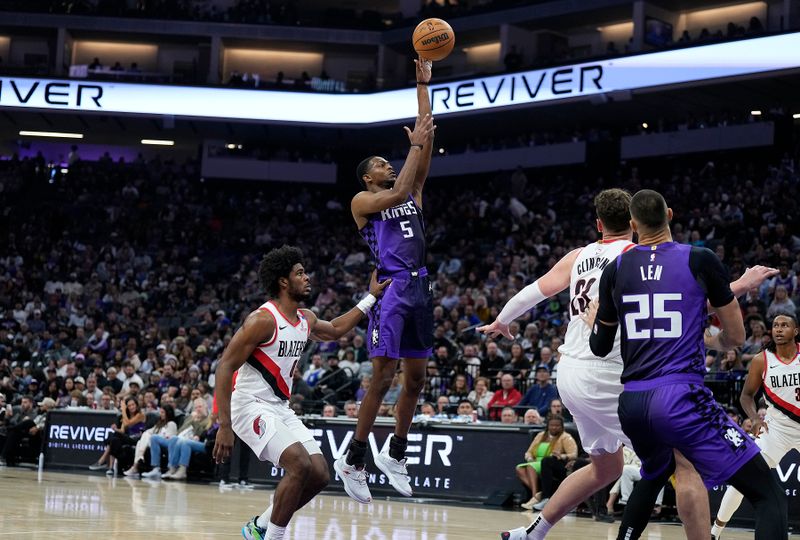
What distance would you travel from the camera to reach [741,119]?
103ft

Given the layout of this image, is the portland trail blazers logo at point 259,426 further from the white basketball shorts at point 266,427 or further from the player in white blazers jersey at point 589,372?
the player in white blazers jersey at point 589,372

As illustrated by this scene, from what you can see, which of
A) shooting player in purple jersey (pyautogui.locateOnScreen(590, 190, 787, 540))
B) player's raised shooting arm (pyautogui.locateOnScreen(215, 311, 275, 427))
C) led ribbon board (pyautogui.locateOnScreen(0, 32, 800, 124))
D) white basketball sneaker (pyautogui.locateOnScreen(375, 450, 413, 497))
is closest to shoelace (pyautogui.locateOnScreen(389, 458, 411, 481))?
white basketball sneaker (pyautogui.locateOnScreen(375, 450, 413, 497))

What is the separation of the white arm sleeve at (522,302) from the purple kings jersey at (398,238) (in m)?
1.25

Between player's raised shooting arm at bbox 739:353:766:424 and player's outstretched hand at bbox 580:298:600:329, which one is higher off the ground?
player's outstretched hand at bbox 580:298:600:329

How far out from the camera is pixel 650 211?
6.23 m

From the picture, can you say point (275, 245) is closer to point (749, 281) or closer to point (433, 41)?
point (433, 41)

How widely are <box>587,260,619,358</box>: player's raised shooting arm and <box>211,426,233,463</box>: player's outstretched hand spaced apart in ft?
8.98

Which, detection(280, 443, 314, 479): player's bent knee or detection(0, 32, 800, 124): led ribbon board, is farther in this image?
detection(0, 32, 800, 124): led ribbon board

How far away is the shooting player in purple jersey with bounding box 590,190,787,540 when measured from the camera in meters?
5.90

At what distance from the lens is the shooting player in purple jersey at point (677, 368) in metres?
5.90

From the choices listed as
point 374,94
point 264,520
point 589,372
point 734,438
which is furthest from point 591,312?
point 374,94

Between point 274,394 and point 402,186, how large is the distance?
6.43 feet

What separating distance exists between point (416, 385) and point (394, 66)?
3323cm

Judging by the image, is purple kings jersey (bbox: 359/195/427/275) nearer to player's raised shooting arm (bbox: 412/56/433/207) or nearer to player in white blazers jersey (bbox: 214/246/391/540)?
player's raised shooting arm (bbox: 412/56/433/207)
